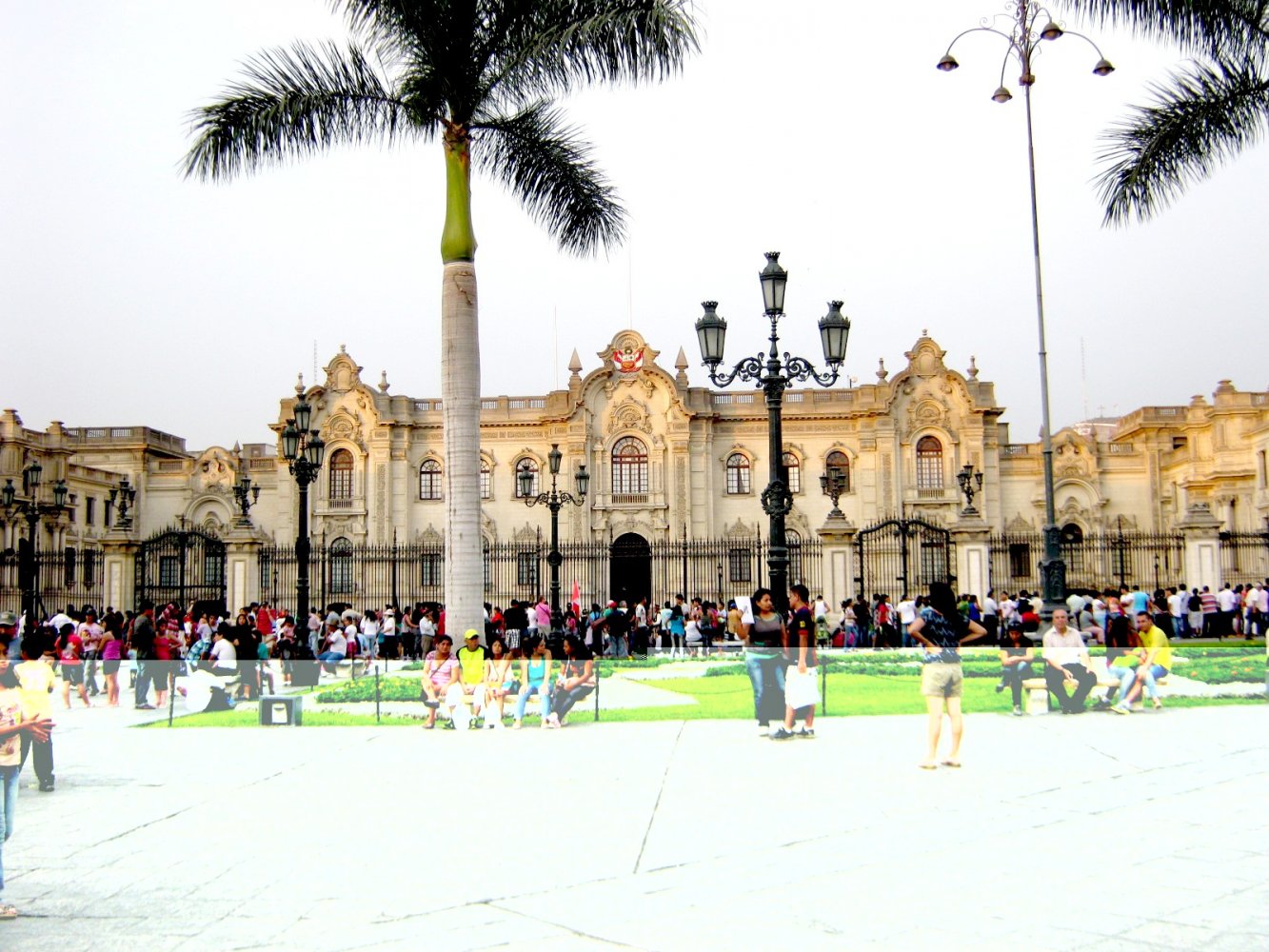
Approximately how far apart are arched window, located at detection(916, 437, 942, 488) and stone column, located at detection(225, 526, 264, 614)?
22.8 metres

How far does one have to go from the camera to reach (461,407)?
1438cm

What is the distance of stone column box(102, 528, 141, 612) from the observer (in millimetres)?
26969

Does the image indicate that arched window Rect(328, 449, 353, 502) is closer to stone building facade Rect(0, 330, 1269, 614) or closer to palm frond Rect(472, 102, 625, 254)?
stone building facade Rect(0, 330, 1269, 614)

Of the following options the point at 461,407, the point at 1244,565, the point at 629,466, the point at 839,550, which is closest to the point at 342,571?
the point at 629,466

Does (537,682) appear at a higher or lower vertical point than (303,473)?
lower

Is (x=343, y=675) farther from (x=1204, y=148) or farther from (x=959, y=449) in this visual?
(x=959, y=449)

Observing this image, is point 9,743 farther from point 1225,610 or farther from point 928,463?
point 928,463

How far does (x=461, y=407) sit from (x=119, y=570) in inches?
643

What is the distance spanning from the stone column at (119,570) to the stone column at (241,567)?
7.65 feet

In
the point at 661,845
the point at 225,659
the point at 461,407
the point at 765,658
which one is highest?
the point at 461,407

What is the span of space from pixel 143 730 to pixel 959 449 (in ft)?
106

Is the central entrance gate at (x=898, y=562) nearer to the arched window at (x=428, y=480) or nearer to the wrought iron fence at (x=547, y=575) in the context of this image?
the wrought iron fence at (x=547, y=575)

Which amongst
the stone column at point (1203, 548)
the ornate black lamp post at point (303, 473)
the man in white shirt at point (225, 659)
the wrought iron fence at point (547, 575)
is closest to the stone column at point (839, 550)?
the stone column at point (1203, 548)

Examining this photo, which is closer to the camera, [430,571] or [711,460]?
[430,571]
